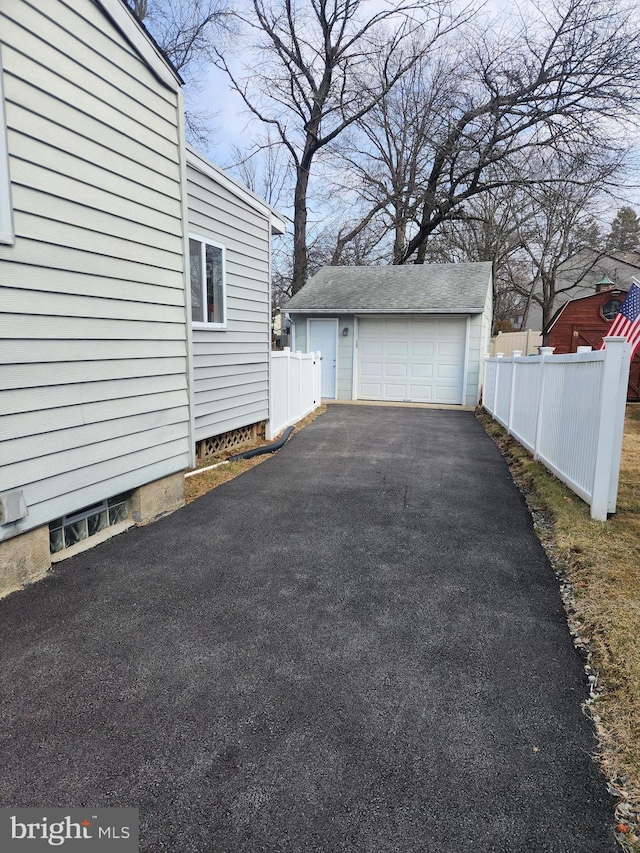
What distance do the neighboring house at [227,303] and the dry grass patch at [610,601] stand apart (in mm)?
3796

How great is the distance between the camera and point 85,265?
134 inches

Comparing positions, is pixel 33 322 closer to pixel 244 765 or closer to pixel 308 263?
pixel 244 765

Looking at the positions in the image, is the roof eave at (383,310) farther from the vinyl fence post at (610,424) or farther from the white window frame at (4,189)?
the white window frame at (4,189)

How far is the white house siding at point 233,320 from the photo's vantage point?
229 inches

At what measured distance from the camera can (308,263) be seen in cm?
2325

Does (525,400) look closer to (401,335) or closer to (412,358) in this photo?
(412,358)

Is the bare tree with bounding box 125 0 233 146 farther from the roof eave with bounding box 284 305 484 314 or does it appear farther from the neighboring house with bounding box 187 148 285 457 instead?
the neighboring house with bounding box 187 148 285 457

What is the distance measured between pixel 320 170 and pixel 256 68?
437 centimetres

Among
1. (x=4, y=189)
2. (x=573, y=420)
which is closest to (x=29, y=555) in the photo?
(x=4, y=189)

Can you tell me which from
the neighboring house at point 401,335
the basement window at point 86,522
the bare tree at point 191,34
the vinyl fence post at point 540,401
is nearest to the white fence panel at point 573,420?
Result: the vinyl fence post at point 540,401

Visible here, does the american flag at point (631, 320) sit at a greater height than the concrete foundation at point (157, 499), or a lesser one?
greater

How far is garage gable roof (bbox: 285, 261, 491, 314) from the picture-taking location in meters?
13.3

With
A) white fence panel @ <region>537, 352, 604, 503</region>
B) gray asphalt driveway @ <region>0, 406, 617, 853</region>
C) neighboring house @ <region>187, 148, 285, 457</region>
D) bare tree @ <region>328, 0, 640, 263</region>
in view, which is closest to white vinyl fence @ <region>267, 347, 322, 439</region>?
neighboring house @ <region>187, 148, 285, 457</region>

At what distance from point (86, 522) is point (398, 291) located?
12347 mm
